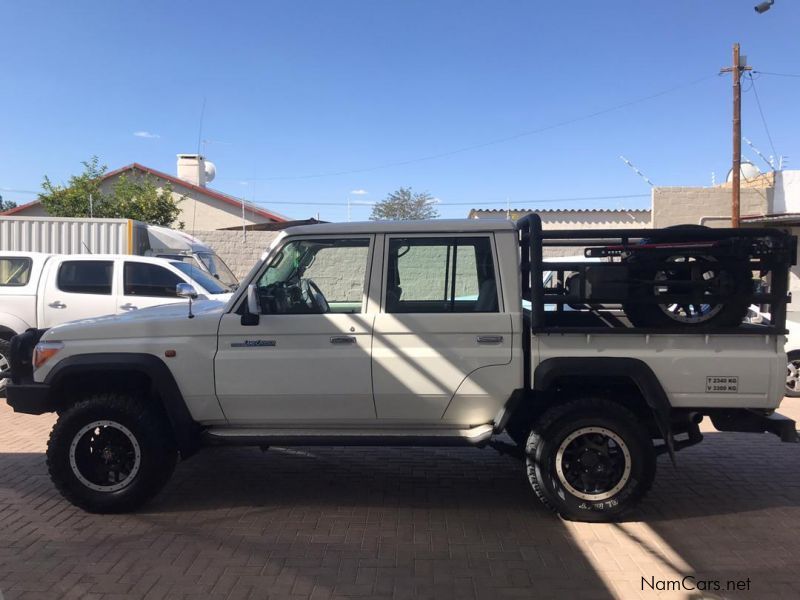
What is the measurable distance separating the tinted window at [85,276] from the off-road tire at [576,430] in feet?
22.3

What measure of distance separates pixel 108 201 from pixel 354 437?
18.5 meters

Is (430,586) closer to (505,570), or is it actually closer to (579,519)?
(505,570)

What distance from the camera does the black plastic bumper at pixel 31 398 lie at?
437 centimetres

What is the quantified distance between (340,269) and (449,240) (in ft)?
2.65

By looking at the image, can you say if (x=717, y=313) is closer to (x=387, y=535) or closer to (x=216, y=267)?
(x=387, y=535)

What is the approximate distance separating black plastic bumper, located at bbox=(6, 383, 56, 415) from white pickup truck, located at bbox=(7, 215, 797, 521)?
0.04 ft

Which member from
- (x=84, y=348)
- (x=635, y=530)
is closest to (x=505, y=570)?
(x=635, y=530)

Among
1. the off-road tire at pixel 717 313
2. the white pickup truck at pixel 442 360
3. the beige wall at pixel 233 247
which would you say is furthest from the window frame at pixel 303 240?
the beige wall at pixel 233 247

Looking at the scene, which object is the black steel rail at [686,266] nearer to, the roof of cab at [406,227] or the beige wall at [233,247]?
the roof of cab at [406,227]

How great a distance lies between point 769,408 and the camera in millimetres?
4129

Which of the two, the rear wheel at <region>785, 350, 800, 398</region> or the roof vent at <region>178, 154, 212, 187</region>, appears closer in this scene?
the rear wheel at <region>785, 350, 800, 398</region>

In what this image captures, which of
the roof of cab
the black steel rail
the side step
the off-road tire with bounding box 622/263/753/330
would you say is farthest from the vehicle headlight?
the off-road tire with bounding box 622/263/753/330

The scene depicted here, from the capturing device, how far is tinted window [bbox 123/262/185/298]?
345 inches

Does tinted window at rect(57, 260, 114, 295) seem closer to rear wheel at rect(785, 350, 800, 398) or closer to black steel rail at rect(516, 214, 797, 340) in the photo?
black steel rail at rect(516, 214, 797, 340)
